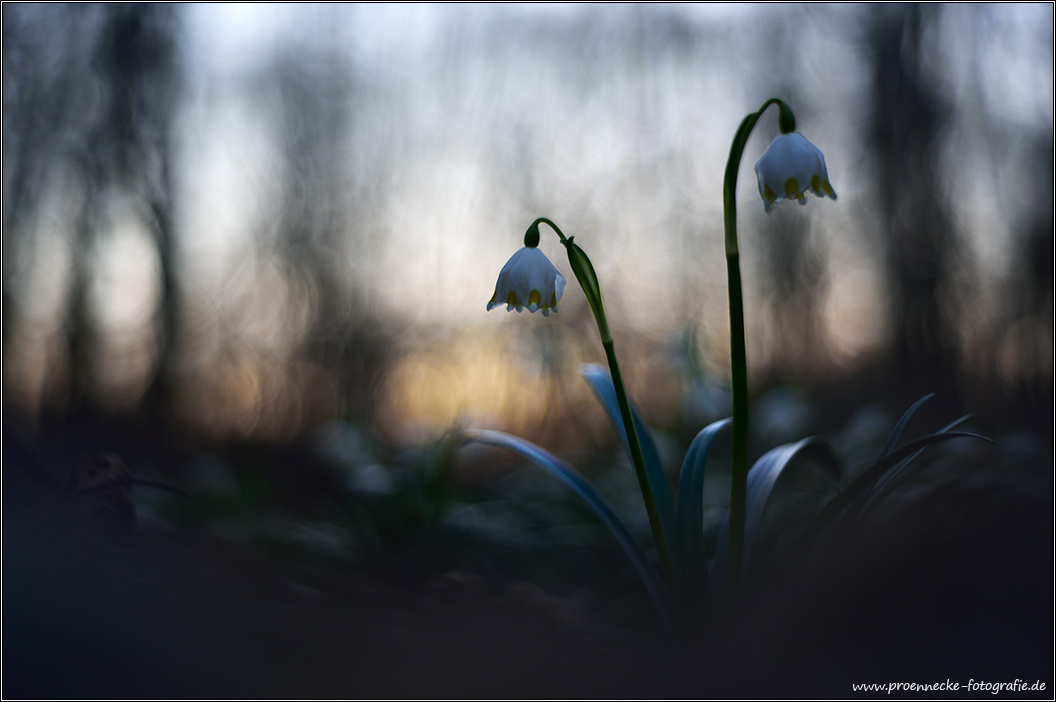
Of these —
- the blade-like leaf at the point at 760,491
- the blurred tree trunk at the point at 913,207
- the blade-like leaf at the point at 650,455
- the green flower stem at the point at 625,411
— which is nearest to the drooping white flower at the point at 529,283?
the green flower stem at the point at 625,411

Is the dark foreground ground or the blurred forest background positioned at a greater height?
the blurred forest background

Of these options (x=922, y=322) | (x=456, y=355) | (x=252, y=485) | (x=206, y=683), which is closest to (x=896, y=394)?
(x=922, y=322)

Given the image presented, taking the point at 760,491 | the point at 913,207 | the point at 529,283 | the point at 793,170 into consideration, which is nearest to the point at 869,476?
the point at 760,491

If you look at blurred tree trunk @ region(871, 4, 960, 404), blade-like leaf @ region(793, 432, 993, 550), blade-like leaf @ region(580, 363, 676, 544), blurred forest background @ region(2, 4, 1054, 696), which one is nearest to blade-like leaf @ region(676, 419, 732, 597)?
blade-like leaf @ region(580, 363, 676, 544)

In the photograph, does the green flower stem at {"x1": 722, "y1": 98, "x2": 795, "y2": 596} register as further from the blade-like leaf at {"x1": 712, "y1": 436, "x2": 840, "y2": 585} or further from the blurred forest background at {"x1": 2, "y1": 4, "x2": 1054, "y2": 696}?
the blurred forest background at {"x1": 2, "y1": 4, "x2": 1054, "y2": 696}

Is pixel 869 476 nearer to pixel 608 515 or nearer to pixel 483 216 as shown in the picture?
pixel 608 515

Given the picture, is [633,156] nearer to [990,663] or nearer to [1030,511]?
[1030,511]
